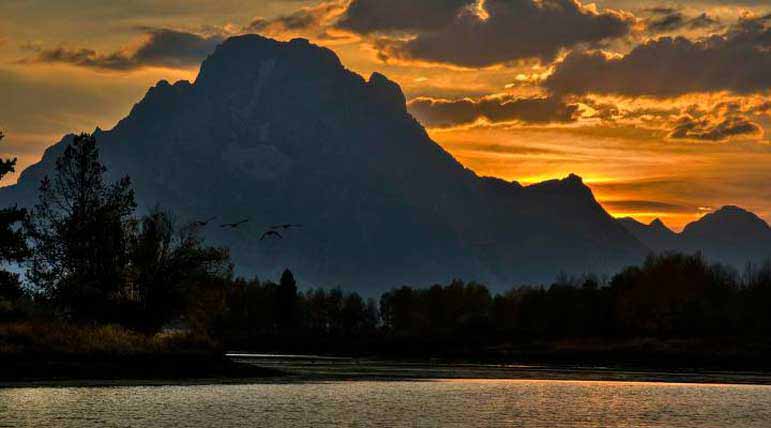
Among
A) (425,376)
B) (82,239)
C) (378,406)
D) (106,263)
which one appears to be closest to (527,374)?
(425,376)

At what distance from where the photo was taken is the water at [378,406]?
47.4 m

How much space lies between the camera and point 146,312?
285 feet

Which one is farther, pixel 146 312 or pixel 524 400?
pixel 146 312

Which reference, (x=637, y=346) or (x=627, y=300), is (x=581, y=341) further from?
(x=637, y=346)

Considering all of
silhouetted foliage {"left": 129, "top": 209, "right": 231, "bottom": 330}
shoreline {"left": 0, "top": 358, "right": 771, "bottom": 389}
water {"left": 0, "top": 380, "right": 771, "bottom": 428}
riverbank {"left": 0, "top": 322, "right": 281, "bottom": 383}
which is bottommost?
water {"left": 0, "top": 380, "right": 771, "bottom": 428}

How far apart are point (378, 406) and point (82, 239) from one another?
37725mm

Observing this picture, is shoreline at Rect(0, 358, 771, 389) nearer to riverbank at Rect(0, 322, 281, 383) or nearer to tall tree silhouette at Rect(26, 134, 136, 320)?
riverbank at Rect(0, 322, 281, 383)

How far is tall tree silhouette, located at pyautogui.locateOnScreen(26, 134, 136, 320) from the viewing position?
8344 cm

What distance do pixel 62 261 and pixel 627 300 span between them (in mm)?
113015

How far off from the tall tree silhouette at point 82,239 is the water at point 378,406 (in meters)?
20.3

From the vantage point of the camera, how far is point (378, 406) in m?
55.8

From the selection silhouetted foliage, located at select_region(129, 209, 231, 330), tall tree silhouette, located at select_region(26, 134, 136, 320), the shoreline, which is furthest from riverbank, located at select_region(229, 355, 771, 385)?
tall tree silhouette, located at select_region(26, 134, 136, 320)

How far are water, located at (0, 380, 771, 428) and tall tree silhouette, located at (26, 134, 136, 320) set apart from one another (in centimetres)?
2025

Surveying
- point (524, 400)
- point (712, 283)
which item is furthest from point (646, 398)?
point (712, 283)
